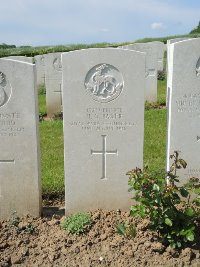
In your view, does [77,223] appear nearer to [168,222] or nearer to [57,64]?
[168,222]

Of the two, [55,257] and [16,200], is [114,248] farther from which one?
[16,200]

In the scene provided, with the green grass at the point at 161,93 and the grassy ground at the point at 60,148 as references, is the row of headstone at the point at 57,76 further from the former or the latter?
the grassy ground at the point at 60,148

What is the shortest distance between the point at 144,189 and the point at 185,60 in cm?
160

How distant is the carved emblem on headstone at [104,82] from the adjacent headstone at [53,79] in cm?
596

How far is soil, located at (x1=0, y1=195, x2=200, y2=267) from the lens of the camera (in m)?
3.69

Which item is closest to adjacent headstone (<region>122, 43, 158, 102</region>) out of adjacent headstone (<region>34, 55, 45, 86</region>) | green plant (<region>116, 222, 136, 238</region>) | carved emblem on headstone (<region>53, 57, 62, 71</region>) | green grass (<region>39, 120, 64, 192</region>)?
carved emblem on headstone (<region>53, 57, 62, 71</region>)

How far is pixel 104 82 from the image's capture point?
13.8 ft

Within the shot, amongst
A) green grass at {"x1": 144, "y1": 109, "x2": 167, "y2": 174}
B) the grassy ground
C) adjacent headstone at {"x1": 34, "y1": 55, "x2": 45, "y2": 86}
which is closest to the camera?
the grassy ground

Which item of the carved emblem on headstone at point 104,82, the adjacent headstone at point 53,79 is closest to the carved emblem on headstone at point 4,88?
the carved emblem on headstone at point 104,82

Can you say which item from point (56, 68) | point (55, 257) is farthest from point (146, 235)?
point (56, 68)

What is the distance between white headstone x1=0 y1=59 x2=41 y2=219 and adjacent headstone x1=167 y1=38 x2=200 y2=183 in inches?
59.0

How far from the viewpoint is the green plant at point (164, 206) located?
3.48 m

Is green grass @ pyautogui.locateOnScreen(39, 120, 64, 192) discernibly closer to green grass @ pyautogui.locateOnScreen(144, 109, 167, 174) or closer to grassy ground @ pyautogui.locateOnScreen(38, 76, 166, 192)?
grassy ground @ pyautogui.locateOnScreen(38, 76, 166, 192)

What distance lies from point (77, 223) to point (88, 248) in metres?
0.34
